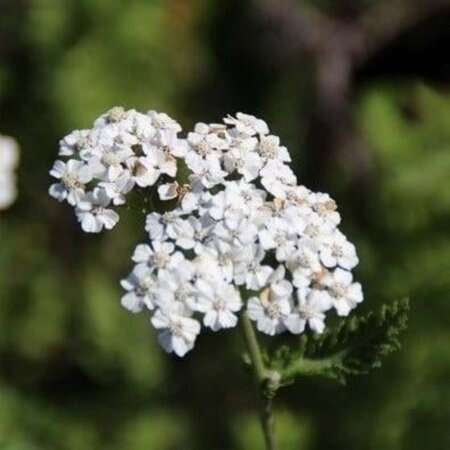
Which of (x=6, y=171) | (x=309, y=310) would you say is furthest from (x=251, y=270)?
(x=6, y=171)

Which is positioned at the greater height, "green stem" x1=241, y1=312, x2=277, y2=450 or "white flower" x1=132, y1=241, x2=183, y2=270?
"white flower" x1=132, y1=241, x2=183, y2=270

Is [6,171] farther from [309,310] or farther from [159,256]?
[309,310]

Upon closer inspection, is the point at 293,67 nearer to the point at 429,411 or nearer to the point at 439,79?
the point at 439,79

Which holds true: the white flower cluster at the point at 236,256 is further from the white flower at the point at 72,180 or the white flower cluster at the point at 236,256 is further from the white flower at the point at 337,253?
A: the white flower at the point at 72,180

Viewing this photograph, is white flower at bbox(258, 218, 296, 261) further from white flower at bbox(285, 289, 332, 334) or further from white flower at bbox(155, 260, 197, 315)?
white flower at bbox(155, 260, 197, 315)

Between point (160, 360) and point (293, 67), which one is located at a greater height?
point (293, 67)

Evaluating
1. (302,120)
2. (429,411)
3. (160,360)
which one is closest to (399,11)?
(302,120)

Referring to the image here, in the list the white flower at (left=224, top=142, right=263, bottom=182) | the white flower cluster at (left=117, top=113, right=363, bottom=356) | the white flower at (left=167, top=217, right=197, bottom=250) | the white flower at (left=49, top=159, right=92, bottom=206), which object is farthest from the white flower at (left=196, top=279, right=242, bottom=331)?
the white flower at (left=49, top=159, right=92, bottom=206)

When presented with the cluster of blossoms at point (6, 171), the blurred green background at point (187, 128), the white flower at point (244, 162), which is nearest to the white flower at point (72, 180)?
the white flower at point (244, 162)
